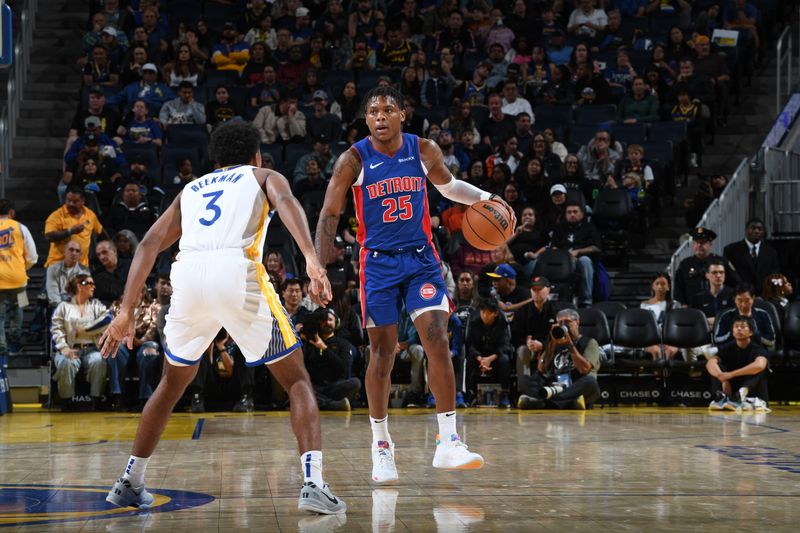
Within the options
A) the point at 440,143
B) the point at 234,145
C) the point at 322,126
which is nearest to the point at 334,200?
the point at 234,145

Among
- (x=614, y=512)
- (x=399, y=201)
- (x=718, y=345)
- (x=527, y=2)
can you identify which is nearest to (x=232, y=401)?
(x=718, y=345)

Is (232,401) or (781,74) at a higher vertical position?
(781,74)

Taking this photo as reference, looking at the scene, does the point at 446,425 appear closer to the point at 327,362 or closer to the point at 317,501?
the point at 317,501

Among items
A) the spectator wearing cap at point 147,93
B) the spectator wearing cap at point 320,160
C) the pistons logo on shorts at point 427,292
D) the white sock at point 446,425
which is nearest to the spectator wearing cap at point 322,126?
the spectator wearing cap at point 320,160

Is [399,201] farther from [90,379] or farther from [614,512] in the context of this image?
[90,379]

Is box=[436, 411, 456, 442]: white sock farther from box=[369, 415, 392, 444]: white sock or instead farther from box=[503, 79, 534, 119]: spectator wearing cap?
box=[503, 79, 534, 119]: spectator wearing cap

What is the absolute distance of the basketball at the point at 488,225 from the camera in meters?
6.93

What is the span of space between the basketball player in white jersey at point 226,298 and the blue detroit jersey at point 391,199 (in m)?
1.16

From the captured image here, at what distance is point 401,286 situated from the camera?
20.8 feet

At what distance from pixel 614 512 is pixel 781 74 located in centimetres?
1579

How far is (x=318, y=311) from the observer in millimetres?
12508

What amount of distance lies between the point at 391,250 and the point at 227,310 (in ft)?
4.90

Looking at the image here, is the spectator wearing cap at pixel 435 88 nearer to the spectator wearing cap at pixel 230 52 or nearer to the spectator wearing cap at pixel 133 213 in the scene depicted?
the spectator wearing cap at pixel 230 52

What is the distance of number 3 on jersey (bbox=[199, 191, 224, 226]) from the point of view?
5164 mm
